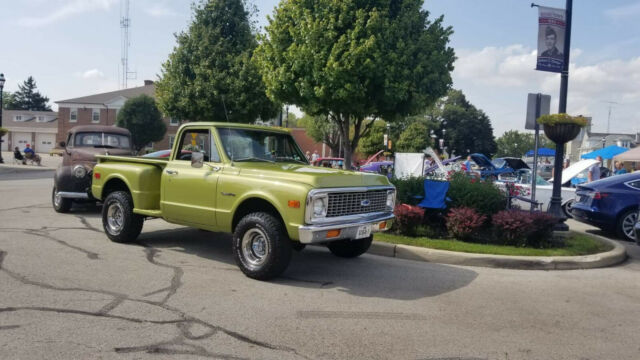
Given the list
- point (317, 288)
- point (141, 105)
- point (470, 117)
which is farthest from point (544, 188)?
point (470, 117)

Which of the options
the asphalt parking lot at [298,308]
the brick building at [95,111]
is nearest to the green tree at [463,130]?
the brick building at [95,111]

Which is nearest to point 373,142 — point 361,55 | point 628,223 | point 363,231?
point 361,55

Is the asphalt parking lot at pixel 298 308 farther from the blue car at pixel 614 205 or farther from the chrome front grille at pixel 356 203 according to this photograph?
the blue car at pixel 614 205

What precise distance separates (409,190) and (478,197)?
4.21 ft

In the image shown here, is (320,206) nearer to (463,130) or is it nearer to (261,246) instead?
(261,246)

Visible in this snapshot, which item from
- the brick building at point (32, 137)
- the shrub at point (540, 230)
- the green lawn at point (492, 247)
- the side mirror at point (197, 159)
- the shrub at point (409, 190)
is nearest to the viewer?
the side mirror at point (197, 159)

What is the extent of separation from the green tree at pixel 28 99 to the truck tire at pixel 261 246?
124m

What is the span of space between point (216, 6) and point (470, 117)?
65303 millimetres

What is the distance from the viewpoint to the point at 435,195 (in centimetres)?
875

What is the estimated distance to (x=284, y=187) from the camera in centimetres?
552

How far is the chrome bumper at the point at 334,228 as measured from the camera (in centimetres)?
525

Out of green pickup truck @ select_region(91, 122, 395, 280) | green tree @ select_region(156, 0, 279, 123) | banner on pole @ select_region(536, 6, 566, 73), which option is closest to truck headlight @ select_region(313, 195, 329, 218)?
green pickup truck @ select_region(91, 122, 395, 280)

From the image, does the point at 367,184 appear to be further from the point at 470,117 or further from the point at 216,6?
the point at 470,117

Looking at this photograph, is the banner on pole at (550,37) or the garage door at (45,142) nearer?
the banner on pole at (550,37)
